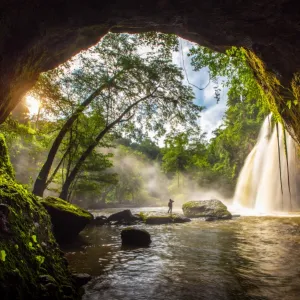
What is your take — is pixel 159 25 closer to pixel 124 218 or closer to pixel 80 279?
pixel 80 279

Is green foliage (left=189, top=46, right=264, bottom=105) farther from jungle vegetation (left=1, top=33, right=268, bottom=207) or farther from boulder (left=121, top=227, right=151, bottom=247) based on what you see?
boulder (left=121, top=227, right=151, bottom=247)

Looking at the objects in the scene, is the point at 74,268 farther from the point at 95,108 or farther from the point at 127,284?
the point at 95,108

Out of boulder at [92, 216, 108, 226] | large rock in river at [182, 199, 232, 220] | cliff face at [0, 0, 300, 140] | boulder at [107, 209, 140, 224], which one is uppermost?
cliff face at [0, 0, 300, 140]

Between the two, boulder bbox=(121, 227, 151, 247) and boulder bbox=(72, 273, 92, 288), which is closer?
boulder bbox=(72, 273, 92, 288)

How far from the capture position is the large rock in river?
19275 millimetres

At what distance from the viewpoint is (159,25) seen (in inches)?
234

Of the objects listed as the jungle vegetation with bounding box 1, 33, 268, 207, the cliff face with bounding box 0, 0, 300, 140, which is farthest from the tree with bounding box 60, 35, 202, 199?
the cliff face with bounding box 0, 0, 300, 140

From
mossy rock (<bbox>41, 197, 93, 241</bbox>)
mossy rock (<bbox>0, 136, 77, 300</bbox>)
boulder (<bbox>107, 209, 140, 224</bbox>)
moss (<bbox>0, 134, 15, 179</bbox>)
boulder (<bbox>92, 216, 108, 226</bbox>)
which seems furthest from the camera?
boulder (<bbox>107, 209, 140, 224</bbox>)

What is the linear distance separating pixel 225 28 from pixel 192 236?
949cm

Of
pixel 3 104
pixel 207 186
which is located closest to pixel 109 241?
pixel 3 104

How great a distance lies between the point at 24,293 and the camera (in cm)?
342

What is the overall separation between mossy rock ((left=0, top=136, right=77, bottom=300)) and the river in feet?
3.55

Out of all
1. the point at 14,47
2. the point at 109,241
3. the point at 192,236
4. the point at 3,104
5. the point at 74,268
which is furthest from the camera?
the point at 192,236

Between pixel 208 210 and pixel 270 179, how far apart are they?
29.6ft
